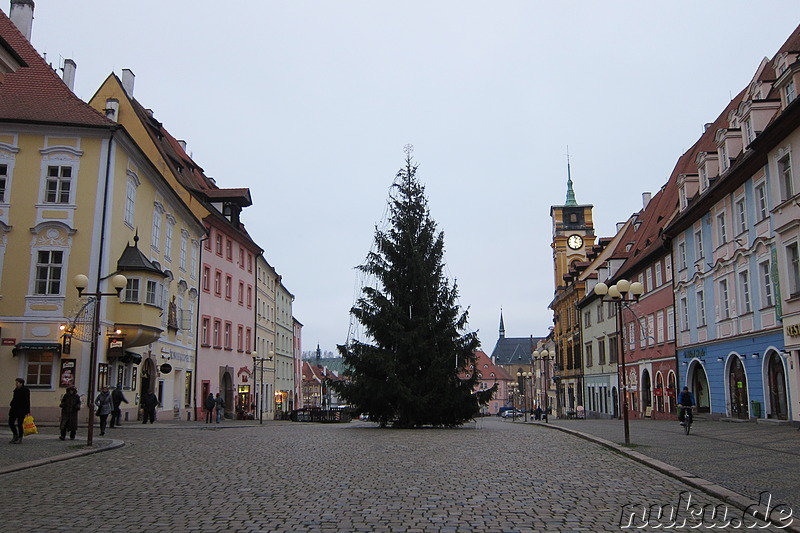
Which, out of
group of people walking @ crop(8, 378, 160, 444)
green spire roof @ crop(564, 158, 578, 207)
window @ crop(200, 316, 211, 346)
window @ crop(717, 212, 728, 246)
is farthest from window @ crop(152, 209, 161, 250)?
green spire roof @ crop(564, 158, 578, 207)

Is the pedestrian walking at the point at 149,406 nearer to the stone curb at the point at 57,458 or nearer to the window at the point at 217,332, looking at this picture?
the stone curb at the point at 57,458

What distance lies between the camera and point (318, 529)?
8.00 m

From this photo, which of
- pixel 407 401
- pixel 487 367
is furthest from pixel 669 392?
pixel 487 367

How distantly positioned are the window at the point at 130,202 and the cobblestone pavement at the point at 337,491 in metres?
14.9

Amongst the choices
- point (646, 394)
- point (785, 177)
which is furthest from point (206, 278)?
point (785, 177)

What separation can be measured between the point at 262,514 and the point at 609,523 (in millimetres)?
4019

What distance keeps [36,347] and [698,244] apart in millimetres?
29391

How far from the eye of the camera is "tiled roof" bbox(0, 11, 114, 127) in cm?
2900

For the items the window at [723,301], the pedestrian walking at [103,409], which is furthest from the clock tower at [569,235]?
the pedestrian walking at [103,409]

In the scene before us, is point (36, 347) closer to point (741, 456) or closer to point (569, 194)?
point (741, 456)

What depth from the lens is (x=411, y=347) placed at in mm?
30500

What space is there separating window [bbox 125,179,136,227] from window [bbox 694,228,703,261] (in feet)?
85.3

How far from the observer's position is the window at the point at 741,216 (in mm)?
30047

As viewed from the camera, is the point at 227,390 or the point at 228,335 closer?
the point at 227,390
